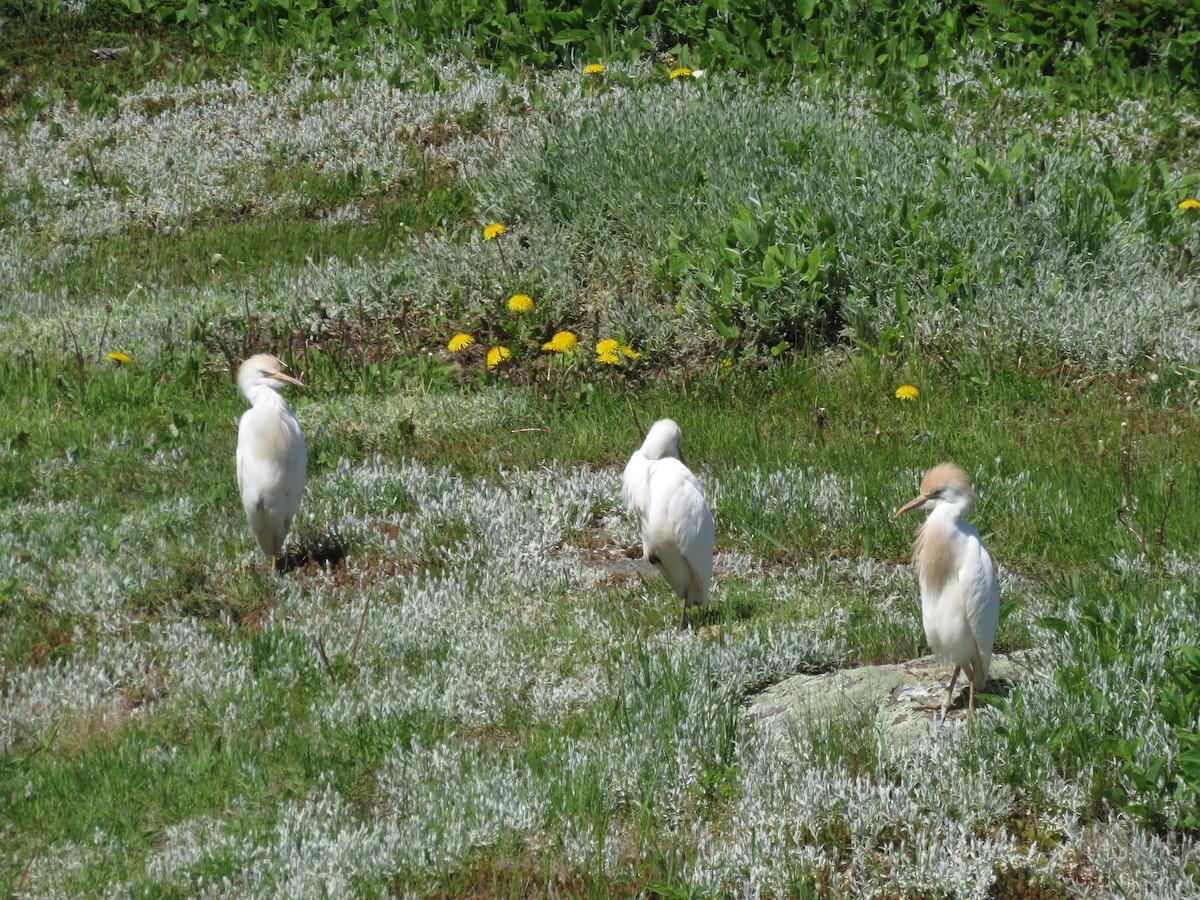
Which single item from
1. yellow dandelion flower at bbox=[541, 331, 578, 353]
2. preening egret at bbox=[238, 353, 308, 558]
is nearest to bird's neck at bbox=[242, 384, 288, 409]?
preening egret at bbox=[238, 353, 308, 558]

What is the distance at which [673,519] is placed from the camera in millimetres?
5457

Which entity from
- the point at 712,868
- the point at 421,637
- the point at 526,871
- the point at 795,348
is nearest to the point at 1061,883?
the point at 712,868

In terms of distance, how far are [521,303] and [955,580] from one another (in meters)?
5.30

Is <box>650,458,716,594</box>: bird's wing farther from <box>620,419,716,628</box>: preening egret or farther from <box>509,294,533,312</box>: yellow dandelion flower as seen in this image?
<box>509,294,533,312</box>: yellow dandelion flower

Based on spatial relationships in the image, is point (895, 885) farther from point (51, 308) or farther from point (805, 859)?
point (51, 308)

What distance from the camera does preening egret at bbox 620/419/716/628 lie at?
5.46 meters

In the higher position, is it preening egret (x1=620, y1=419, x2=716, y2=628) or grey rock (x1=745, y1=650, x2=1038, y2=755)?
preening egret (x1=620, y1=419, x2=716, y2=628)

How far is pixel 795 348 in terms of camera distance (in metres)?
8.91

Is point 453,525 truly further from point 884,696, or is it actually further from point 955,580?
point 955,580

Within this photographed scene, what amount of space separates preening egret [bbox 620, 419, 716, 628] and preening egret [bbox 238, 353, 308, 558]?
1540 mm

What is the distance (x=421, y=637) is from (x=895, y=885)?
2.35 meters

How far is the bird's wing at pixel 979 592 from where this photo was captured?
14.2ft

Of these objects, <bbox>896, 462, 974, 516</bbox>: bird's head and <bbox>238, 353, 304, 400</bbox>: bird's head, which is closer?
<bbox>896, 462, 974, 516</bbox>: bird's head

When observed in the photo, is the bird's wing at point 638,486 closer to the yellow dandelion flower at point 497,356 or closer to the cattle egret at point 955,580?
the cattle egret at point 955,580
